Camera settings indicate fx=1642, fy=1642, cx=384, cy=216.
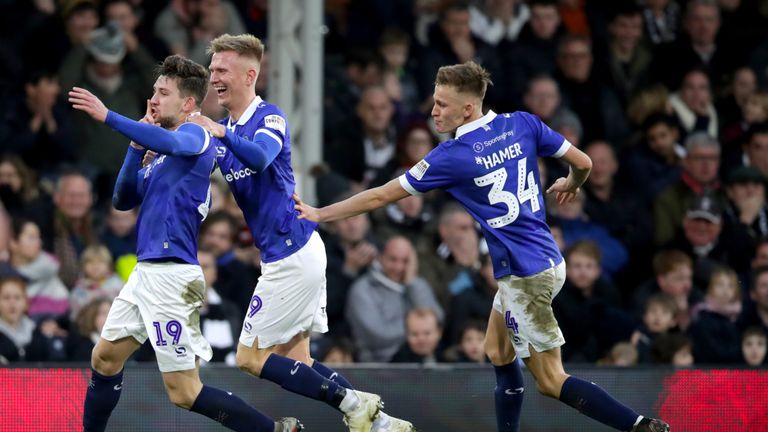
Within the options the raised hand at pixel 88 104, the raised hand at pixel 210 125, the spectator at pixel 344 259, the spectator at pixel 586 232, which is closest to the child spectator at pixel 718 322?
the spectator at pixel 586 232

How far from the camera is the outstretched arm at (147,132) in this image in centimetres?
704

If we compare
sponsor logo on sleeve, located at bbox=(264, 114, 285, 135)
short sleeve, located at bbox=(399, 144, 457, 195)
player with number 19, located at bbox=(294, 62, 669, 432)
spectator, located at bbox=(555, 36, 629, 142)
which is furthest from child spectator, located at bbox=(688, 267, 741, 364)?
sponsor logo on sleeve, located at bbox=(264, 114, 285, 135)

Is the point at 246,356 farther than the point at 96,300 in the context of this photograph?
No

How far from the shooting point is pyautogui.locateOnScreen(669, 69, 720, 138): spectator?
1358cm

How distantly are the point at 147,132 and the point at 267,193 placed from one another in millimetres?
894

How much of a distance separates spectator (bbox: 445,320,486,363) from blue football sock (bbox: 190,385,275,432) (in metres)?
3.39

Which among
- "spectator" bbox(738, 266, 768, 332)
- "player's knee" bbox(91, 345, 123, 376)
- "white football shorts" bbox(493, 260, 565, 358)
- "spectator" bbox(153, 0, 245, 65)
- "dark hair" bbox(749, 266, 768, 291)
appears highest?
"spectator" bbox(153, 0, 245, 65)

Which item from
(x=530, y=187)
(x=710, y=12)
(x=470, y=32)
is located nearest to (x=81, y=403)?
(x=530, y=187)

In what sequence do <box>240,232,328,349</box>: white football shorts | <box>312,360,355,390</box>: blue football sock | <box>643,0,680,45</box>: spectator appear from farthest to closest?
<box>643,0,680,45</box>: spectator → <box>312,360,355,390</box>: blue football sock → <box>240,232,328,349</box>: white football shorts

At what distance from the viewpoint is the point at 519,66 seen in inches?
529

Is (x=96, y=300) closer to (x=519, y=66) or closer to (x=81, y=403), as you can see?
(x=81, y=403)

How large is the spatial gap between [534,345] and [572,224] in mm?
4588

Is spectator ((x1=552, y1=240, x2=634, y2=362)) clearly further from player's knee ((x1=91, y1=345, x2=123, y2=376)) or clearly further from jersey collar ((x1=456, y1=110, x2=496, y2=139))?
player's knee ((x1=91, y1=345, x2=123, y2=376))

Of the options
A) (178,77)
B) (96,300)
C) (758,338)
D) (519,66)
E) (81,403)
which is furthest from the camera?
(519,66)
